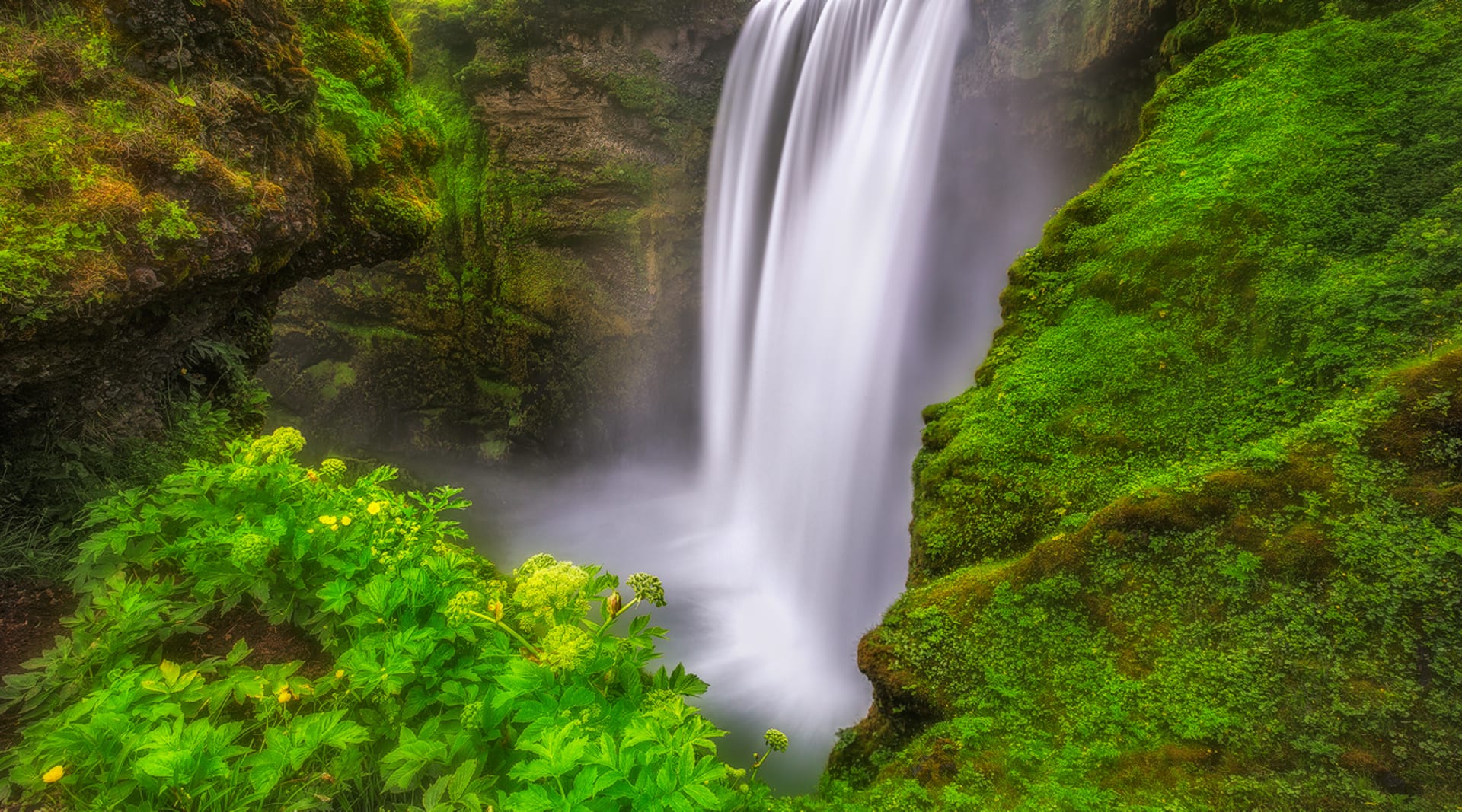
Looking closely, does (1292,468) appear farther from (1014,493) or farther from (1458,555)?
(1014,493)

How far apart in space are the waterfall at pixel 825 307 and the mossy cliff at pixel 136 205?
6.37 m

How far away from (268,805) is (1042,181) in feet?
30.0

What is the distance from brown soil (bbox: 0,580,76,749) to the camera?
261 centimetres

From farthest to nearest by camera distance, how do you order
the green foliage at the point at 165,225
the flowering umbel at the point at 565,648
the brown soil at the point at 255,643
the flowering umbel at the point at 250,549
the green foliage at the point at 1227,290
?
the green foliage at the point at 165,225 < the green foliage at the point at 1227,290 < the brown soil at the point at 255,643 < the flowering umbel at the point at 250,549 < the flowering umbel at the point at 565,648

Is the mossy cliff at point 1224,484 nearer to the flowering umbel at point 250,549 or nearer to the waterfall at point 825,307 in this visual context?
the flowering umbel at point 250,549

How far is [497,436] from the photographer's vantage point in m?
13.2

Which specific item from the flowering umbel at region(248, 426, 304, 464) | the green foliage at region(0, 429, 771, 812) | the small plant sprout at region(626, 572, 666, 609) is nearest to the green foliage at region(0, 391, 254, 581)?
the green foliage at region(0, 429, 771, 812)

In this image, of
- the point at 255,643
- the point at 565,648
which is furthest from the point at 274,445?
the point at 565,648

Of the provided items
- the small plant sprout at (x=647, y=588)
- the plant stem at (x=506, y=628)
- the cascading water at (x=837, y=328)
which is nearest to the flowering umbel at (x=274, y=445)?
the plant stem at (x=506, y=628)

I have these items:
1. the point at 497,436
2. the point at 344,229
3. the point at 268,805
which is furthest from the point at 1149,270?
the point at 497,436

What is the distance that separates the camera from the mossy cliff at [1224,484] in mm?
2180

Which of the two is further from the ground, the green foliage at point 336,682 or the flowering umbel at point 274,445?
the flowering umbel at point 274,445

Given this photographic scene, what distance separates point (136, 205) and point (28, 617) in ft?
6.78

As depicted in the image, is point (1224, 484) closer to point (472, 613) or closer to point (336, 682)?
point (472, 613)
